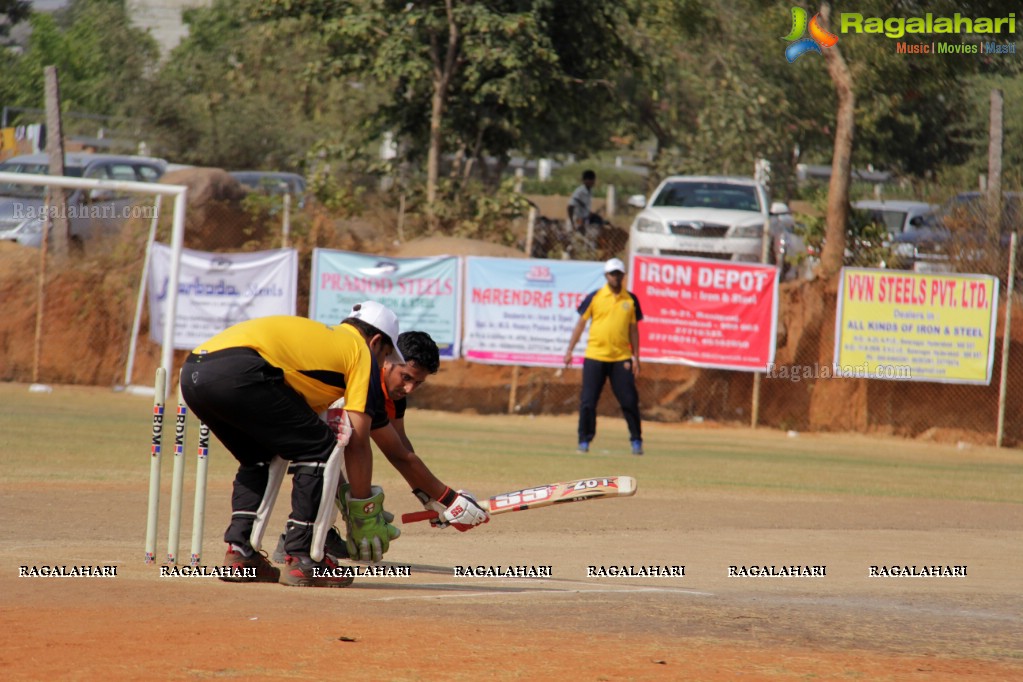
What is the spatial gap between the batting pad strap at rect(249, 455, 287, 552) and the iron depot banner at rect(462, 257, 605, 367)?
13768 millimetres

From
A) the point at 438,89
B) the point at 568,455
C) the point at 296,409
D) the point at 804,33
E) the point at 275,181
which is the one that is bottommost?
the point at 568,455

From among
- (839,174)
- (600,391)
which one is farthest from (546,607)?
(839,174)

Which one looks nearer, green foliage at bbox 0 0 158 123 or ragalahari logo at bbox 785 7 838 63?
ragalahari logo at bbox 785 7 838 63

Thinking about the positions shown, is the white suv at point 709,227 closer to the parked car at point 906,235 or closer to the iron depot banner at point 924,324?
the parked car at point 906,235

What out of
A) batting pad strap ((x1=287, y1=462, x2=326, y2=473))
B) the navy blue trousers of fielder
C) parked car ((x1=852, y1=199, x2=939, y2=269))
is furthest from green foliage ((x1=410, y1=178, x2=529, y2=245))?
batting pad strap ((x1=287, y1=462, x2=326, y2=473))

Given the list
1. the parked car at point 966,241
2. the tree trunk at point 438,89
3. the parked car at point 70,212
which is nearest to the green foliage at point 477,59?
the tree trunk at point 438,89

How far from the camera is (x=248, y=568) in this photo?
24.0 feet

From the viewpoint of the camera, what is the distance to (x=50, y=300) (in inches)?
842

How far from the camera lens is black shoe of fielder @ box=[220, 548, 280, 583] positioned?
7.26 m

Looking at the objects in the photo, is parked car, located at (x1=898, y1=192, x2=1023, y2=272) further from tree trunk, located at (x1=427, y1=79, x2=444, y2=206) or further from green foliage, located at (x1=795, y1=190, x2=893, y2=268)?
tree trunk, located at (x1=427, y1=79, x2=444, y2=206)

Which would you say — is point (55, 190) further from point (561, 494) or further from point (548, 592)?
point (548, 592)

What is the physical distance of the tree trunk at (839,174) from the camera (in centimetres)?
2275

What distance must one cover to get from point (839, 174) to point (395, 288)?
8082 mm

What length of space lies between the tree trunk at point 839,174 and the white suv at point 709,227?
0.79 m
